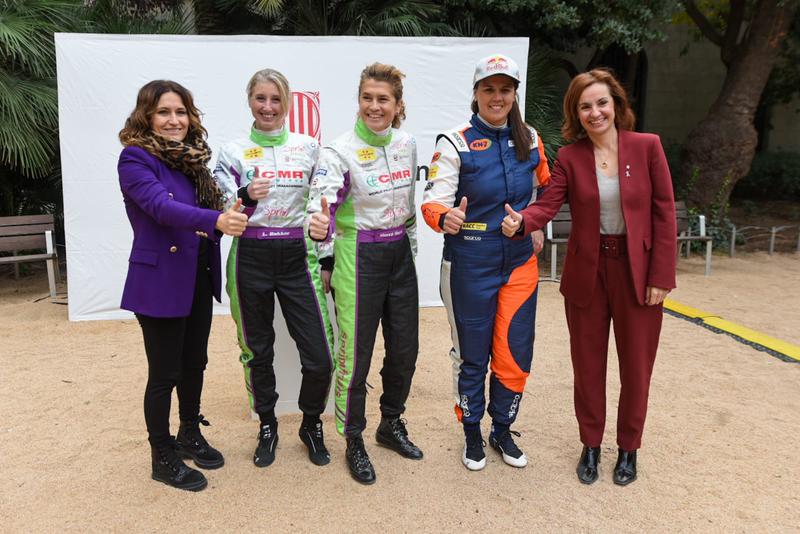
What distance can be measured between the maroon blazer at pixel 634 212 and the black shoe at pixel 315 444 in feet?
5.09

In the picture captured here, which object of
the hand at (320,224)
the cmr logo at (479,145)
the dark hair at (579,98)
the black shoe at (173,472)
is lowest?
the black shoe at (173,472)

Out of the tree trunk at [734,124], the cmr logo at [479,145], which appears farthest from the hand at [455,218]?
the tree trunk at [734,124]

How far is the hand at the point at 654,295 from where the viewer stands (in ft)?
9.58

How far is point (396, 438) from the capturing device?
3.49 meters

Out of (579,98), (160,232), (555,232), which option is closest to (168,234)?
(160,232)

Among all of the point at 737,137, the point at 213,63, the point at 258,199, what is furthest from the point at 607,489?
the point at 737,137

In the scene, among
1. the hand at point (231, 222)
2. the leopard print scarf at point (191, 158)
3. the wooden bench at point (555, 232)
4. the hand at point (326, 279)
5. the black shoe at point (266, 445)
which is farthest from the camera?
the wooden bench at point (555, 232)

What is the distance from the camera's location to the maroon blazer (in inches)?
114

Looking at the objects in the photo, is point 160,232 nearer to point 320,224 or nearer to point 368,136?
point 320,224

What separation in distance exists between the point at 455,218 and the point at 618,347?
3.55 ft

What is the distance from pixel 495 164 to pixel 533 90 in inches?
205

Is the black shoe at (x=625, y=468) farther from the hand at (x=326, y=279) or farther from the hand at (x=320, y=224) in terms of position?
the hand at (x=320, y=224)

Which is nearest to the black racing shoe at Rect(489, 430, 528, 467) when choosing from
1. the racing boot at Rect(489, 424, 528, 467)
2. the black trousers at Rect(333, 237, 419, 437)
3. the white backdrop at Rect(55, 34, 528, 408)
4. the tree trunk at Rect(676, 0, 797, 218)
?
the racing boot at Rect(489, 424, 528, 467)

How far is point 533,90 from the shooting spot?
7.79 meters
